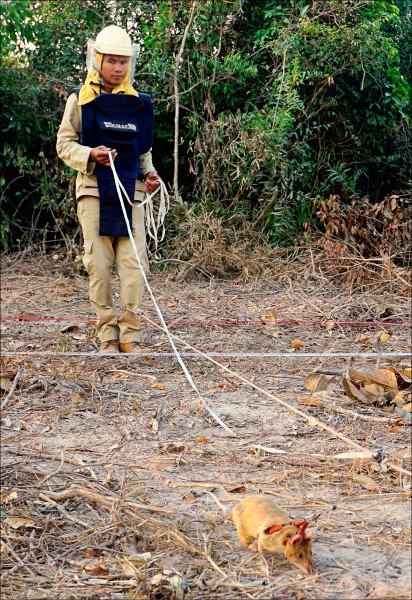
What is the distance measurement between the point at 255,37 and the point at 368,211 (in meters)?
2.37

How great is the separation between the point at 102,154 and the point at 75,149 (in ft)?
0.69

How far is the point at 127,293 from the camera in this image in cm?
546

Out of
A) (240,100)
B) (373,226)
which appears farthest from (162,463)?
(240,100)

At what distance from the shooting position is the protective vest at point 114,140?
530 centimetres

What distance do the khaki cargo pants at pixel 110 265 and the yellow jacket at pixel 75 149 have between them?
0.07 m

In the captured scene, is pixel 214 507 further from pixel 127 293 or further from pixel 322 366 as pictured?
pixel 127 293

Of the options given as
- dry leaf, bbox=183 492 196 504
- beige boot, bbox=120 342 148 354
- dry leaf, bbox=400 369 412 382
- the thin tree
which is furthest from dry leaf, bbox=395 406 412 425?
the thin tree

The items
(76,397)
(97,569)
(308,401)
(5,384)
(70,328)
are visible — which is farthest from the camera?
(70,328)

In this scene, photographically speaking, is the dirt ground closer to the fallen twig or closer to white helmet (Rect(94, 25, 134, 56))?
the fallen twig

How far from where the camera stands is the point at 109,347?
545cm

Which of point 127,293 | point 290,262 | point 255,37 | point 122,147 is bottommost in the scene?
point 290,262

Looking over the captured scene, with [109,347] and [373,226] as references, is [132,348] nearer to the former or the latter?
[109,347]

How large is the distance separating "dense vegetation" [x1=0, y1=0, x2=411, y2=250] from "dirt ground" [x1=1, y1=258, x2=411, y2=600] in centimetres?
276

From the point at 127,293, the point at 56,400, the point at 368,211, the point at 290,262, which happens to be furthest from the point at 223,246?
the point at 56,400
